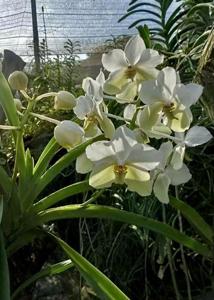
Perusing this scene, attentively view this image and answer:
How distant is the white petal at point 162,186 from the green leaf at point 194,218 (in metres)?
0.10

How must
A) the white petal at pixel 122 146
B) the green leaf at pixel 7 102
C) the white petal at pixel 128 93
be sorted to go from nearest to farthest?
the white petal at pixel 122 146 → the white petal at pixel 128 93 → the green leaf at pixel 7 102

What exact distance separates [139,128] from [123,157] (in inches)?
2.8

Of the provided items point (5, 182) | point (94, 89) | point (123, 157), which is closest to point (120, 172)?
point (123, 157)

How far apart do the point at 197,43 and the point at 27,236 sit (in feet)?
1.24

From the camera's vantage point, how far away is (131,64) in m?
0.61

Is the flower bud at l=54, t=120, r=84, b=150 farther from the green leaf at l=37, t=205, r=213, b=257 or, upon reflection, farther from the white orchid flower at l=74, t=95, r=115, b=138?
the green leaf at l=37, t=205, r=213, b=257

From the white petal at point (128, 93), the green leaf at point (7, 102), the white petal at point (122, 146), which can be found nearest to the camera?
the white petal at point (122, 146)

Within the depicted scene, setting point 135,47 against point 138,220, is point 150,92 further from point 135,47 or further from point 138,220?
point 138,220

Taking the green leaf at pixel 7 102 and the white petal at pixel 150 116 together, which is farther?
the green leaf at pixel 7 102

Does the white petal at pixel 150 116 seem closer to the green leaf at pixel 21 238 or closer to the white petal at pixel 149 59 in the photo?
the white petal at pixel 149 59

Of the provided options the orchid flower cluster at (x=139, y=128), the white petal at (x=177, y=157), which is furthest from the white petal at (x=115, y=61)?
the white petal at (x=177, y=157)

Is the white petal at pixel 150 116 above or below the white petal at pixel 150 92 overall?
below

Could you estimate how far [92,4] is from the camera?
342cm

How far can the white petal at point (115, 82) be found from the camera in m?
0.61
